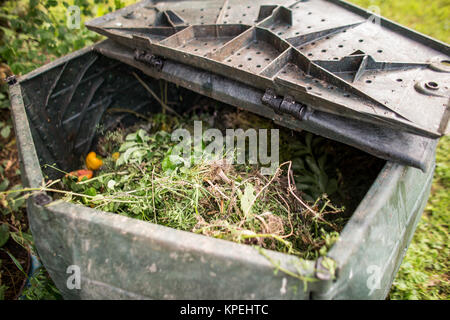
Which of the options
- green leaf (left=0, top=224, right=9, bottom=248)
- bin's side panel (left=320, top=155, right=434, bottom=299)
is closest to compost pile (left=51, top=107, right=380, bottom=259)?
bin's side panel (left=320, top=155, right=434, bottom=299)

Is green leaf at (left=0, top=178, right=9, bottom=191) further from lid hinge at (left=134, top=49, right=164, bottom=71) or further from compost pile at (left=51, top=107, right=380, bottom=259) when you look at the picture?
lid hinge at (left=134, top=49, right=164, bottom=71)

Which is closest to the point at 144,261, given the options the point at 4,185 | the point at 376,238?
the point at 376,238

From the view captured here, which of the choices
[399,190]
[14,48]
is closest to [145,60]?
[14,48]

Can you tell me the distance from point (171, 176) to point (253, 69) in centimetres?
88

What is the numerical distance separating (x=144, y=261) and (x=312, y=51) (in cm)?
162

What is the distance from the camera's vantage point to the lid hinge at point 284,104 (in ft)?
6.33

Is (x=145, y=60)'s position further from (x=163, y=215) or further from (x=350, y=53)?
(x=350, y=53)

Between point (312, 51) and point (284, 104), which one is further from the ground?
point (312, 51)

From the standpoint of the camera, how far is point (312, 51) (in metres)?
2.13

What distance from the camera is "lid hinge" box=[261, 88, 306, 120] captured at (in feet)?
6.33

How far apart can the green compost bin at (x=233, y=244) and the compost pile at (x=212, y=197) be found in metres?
0.19

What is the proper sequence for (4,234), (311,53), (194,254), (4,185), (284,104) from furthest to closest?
(4,185) < (4,234) < (311,53) < (284,104) < (194,254)

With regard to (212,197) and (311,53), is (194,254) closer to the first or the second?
(212,197)

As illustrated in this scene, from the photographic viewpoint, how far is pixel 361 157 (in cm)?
316
